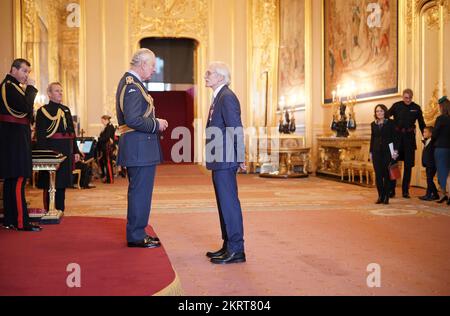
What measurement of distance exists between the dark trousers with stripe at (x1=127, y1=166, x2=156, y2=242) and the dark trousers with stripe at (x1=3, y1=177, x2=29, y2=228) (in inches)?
54.7

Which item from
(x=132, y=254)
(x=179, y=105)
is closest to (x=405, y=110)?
(x=132, y=254)

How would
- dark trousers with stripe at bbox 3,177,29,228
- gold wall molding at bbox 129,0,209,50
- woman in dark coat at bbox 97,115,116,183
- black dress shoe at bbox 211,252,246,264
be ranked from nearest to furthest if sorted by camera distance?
1. black dress shoe at bbox 211,252,246,264
2. dark trousers with stripe at bbox 3,177,29,228
3. woman in dark coat at bbox 97,115,116,183
4. gold wall molding at bbox 129,0,209,50

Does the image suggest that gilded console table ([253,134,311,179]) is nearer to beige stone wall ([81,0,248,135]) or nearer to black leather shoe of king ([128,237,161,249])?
beige stone wall ([81,0,248,135])

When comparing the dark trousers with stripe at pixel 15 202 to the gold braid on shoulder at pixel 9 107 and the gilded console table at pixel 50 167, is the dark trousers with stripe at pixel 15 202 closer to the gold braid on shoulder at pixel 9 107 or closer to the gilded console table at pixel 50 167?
the gilded console table at pixel 50 167

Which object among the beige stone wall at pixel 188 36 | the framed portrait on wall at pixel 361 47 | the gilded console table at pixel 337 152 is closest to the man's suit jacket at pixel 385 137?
the framed portrait on wall at pixel 361 47

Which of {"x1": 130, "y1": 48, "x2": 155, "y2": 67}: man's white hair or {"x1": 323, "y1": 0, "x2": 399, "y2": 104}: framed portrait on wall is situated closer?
{"x1": 130, "y1": 48, "x2": 155, "y2": 67}: man's white hair

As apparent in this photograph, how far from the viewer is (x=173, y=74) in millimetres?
17797

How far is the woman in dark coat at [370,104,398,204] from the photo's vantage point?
739 centimetres

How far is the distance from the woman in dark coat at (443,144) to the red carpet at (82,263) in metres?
4.70

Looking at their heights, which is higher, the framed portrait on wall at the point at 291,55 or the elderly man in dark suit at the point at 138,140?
the framed portrait on wall at the point at 291,55

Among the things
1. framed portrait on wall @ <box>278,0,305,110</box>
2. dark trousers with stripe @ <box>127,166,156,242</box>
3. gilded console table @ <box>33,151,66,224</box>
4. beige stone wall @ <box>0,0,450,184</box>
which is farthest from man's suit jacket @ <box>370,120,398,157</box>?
beige stone wall @ <box>0,0,450,184</box>

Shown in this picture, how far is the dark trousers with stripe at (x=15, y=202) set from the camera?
518cm

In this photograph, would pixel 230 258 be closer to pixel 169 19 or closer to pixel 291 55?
pixel 291 55

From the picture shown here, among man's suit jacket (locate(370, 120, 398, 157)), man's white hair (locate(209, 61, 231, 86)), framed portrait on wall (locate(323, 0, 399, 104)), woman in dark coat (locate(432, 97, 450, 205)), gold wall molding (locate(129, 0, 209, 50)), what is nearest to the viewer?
man's white hair (locate(209, 61, 231, 86))
